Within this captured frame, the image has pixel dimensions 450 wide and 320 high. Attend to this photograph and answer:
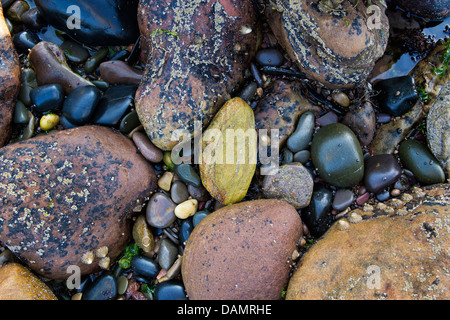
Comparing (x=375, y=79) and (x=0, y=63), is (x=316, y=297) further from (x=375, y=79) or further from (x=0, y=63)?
(x=0, y=63)

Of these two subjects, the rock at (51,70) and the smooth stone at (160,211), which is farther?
the rock at (51,70)

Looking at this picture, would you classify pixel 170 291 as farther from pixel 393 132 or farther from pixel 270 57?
pixel 393 132

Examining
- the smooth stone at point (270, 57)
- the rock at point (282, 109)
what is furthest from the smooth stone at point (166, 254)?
the smooth stone at point (270, 57)

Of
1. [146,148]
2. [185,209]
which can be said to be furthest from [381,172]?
[146,148]

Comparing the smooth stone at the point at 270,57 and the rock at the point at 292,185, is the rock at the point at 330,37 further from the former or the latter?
the rock at the point at 292,185

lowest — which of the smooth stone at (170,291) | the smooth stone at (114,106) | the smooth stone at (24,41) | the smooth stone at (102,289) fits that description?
the smooth stone at (170,291)

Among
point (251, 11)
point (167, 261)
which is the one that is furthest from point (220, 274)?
point (251, 11)
